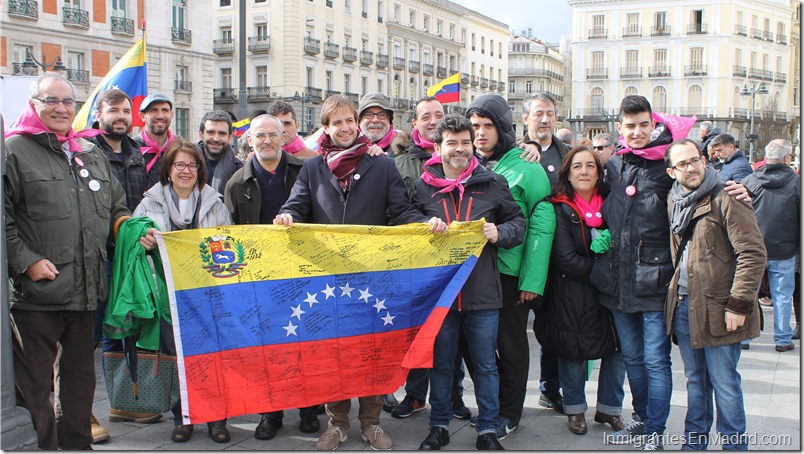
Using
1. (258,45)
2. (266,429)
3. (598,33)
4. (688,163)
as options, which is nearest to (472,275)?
(688,163)

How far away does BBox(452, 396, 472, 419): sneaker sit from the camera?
520 cm

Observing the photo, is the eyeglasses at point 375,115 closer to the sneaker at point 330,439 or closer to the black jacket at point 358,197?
the black jacket at point 358,197

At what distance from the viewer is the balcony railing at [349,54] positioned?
5328 cm

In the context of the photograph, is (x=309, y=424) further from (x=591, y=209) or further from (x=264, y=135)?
(x=591, y=209)

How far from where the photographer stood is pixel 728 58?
6366cm

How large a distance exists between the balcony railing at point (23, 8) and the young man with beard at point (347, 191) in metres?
31.2

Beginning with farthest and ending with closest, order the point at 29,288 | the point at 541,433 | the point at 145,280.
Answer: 1. the point at 541,433
2. the point at 145,280
3. the point at 29,288

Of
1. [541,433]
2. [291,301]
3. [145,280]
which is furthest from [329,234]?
[541,433]

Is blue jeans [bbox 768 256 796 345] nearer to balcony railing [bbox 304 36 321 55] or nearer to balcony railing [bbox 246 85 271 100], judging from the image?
balcony railing [bbox 246 85 271 100]

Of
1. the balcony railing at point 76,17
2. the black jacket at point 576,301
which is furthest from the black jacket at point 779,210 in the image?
the balcony railing at point 76,17

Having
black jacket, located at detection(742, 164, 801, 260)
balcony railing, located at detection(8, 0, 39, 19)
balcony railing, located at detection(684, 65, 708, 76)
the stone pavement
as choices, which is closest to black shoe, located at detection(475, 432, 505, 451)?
the stone pavement

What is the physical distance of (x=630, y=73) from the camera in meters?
66.7

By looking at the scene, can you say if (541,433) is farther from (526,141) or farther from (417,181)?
(526,141)

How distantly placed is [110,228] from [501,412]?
2767 mm
